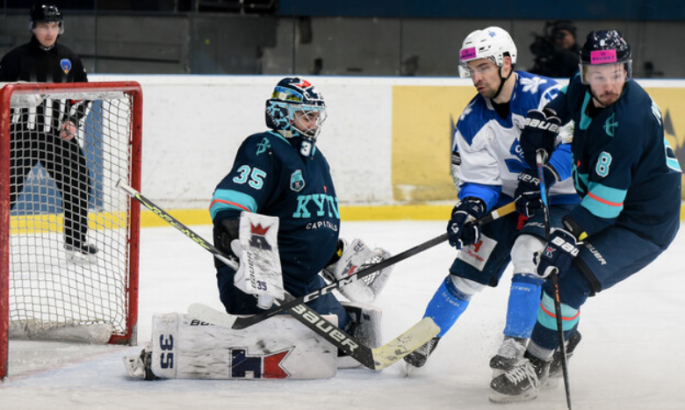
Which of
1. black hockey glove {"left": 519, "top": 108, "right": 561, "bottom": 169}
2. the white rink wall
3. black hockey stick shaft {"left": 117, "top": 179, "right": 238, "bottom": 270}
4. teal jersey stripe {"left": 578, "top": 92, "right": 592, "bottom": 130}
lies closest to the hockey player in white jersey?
black hockey glove {"left": 519, "top": 108, "right": 561, "bottom": 169}

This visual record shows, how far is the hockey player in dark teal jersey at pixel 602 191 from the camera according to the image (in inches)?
105

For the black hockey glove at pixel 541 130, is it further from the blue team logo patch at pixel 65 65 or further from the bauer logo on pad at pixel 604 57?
the blue team logo patch at pixel 65 65

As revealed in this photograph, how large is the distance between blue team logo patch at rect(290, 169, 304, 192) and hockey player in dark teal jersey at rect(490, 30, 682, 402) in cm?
65

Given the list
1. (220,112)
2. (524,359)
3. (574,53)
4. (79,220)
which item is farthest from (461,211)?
(574,53)

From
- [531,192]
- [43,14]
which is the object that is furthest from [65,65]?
[531,192]

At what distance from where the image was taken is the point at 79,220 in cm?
442

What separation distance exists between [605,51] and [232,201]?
3.50 feet

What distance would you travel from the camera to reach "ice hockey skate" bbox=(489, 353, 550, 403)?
2.83 meters

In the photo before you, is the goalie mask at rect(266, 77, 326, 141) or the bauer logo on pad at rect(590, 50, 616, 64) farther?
the goalie mask at rect(266, 77, 326, 141)

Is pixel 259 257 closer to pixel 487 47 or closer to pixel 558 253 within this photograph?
pixel 558 253

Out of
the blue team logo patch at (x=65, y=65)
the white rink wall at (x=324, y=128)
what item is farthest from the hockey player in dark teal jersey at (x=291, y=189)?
the white rink wall at (x=324, y=128)

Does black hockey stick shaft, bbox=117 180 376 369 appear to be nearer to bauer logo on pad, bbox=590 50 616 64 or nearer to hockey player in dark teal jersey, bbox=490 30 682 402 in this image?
hockey player in dark teal jersey, bbox=490 30 682 402

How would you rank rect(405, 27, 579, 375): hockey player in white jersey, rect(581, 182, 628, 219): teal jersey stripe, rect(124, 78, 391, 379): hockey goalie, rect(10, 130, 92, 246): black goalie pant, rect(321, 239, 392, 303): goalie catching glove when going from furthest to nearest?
rect(10, 130, 92, 246): black goalie pant → rect(321, 239, 392, 303): goalie catching glove → rect(405, 27, 579, 375): hockey player in white jersey → rect(124, 78, 391, 379): hockey goalie → rect(581, 182, 628, 219): teal jersey stripe

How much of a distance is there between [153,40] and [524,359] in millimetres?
5833
